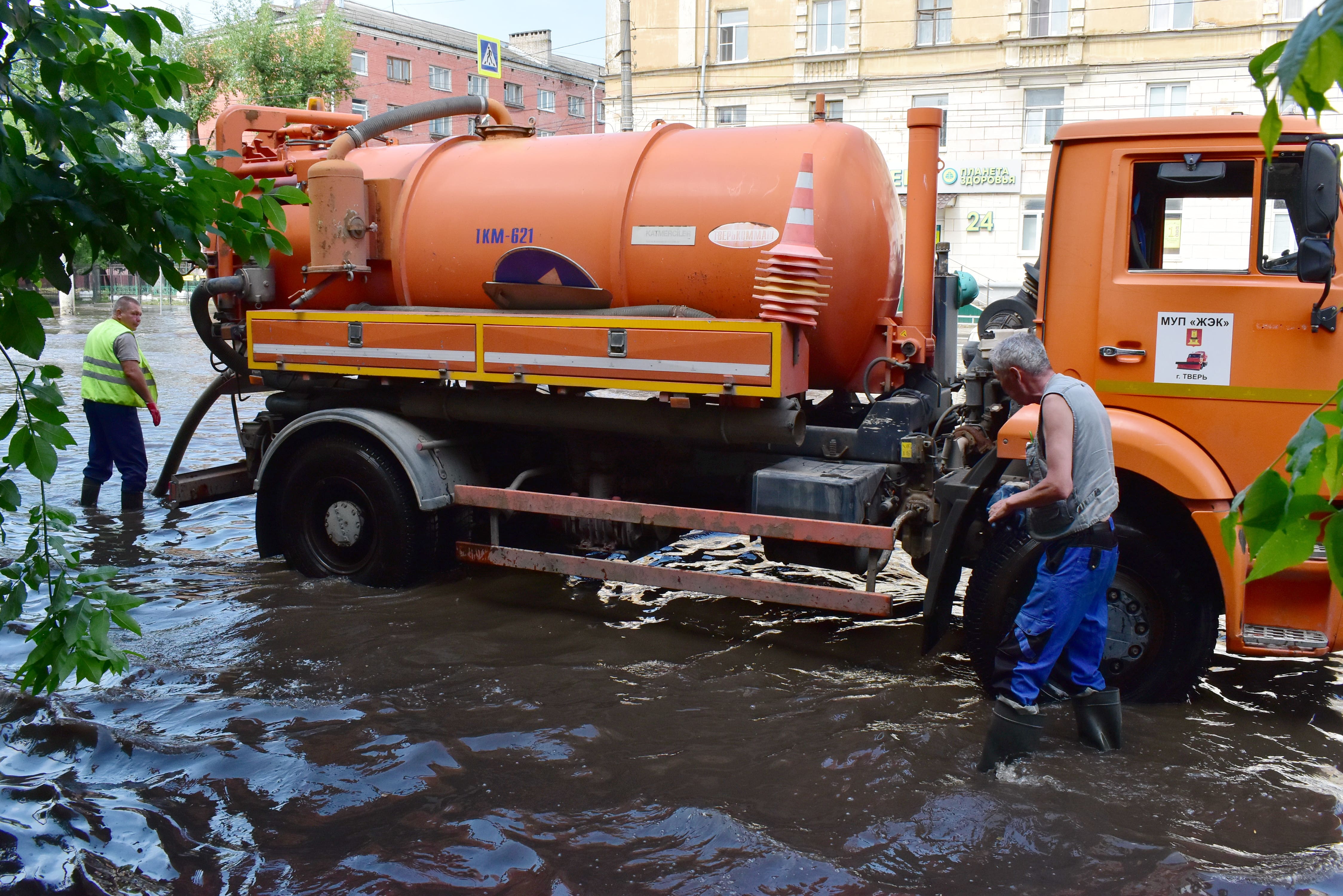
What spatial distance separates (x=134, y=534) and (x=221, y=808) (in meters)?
4.78

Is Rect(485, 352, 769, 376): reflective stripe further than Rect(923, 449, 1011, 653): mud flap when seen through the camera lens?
Yes

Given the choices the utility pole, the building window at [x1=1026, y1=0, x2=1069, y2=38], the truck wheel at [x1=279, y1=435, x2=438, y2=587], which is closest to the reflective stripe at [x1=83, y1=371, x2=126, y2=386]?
the truck wheel at [x1=279, y1=435, x2=438, y2=587]

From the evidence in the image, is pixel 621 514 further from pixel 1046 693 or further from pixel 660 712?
pixel 1046 693

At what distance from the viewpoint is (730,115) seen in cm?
3269

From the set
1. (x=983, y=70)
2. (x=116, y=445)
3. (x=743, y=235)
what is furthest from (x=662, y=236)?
(x=983, y=70)

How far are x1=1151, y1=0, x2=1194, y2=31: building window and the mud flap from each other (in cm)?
2752

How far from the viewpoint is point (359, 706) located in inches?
185

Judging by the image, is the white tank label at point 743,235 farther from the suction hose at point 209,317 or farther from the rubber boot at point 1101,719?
the suction hose at point 209,317

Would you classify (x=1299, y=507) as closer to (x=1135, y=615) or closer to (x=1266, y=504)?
(x=1266, y=504)

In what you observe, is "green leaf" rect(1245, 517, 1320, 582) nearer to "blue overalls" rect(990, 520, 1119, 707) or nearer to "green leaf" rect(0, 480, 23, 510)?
"blue overalls" rect(990, 520, 1119, 707)

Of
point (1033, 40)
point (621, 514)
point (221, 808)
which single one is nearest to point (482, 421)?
point (621, 514)

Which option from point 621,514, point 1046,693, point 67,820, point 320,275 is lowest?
point 67,820

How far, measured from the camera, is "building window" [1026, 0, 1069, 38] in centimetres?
2827

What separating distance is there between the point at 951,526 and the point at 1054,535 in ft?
2.38
